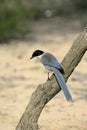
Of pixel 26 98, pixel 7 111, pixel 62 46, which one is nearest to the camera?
pixel 7 111

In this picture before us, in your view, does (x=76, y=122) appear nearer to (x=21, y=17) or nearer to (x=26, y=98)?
(x=26, y=98)

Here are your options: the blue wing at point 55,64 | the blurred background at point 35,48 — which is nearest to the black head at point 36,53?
the blue wing at point 55,64

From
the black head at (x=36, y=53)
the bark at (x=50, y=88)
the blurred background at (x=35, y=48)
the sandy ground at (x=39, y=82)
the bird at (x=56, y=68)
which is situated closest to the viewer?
the bird at (x=56, y=68)

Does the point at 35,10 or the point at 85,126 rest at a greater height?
the point at 85,126

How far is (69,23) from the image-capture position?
47.9 feet

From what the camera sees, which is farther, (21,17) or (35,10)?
(35,10)

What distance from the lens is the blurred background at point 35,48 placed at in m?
7.04

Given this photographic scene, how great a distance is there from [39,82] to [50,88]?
3249 mm

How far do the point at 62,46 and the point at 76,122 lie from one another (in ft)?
17.0

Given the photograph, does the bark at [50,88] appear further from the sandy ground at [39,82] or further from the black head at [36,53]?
the sandy ground at [39,82]

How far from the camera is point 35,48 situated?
11617 mm

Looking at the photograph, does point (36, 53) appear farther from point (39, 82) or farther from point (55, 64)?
point (39, 82)

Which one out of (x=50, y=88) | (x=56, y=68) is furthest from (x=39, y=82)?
(x=56, y=68)

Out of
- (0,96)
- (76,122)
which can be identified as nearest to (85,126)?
(76,122)
